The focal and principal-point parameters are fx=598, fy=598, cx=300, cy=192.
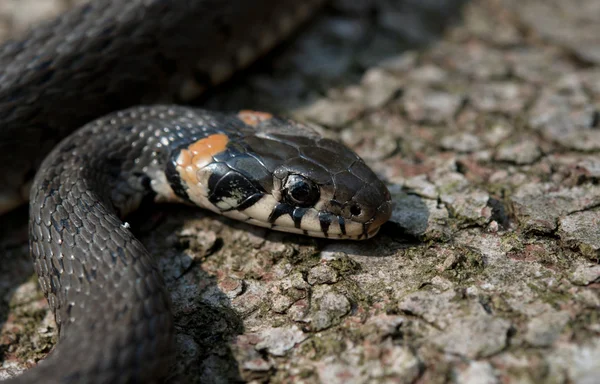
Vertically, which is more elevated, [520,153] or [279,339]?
[279,339]

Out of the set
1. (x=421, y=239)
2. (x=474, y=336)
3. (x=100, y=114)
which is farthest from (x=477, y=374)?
(x=100, y=114)

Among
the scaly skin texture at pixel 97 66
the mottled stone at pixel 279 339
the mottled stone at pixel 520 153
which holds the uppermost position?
the scaly skin texture at pixel 97 66

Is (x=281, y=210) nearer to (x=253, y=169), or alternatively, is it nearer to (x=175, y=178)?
(x=253, y=169)

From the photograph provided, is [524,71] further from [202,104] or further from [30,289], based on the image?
[30,289]

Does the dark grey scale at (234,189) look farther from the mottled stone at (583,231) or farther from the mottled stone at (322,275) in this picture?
the mottled stone at (583,231)

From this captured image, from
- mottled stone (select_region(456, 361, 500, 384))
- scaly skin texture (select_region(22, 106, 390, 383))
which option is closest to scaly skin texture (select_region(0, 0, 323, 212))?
scaly skin texture (select_region(22, 106, 390, 383))

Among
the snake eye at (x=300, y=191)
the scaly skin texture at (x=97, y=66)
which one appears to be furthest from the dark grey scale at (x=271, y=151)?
the scaly skin texture at (x=97, y=66)
